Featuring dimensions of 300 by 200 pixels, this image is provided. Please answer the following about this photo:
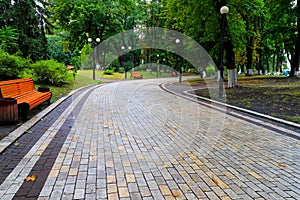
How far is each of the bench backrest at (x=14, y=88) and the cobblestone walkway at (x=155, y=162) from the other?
133 centimetres

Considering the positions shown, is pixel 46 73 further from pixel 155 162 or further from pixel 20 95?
pixel 155 162

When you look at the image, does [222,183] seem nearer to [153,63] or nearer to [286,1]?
[286,1]

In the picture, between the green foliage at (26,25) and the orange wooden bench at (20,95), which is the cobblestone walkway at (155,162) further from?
the green foliage at (26,25)

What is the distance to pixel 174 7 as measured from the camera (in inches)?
688

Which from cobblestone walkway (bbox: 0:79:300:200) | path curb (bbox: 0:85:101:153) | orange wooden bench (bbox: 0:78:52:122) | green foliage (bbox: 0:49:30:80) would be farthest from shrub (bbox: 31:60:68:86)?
cobblestone walkway (bbox: 0:79:300:200)

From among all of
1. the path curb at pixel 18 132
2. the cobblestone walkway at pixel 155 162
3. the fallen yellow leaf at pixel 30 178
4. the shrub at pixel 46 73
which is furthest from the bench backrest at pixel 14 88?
the shrub at pixel 46 73

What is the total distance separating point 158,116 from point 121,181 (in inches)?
174

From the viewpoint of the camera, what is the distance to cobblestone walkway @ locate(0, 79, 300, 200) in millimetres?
2957

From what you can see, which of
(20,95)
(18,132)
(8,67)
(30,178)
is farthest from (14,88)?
(30,178)

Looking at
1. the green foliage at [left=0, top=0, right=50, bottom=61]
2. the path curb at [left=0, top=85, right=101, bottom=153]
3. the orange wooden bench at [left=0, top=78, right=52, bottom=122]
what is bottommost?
the path curb at [left=0, top=85, right=101, bottom=153]

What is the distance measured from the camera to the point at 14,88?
6.97 m

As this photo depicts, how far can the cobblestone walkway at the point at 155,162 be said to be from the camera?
296 cm

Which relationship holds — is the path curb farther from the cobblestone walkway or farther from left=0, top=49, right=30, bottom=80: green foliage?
left=0, top=49, right=30, bottom=80: green foliage

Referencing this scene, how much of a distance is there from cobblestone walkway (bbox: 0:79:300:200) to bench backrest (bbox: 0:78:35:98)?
4.35 ft
